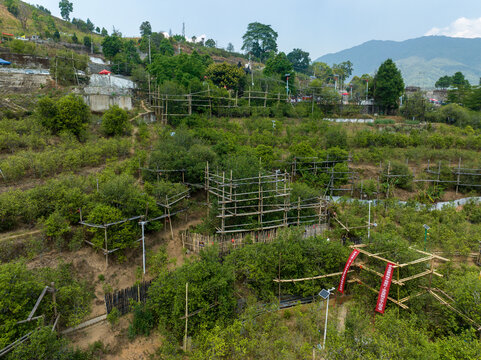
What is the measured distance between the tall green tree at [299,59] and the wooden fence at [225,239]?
179ft

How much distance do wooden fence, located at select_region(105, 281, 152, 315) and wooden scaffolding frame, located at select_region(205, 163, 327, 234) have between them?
12.8 feet

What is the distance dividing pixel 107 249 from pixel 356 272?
9590 millimetres

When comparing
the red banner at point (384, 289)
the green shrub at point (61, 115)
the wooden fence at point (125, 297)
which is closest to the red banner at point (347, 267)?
the red banner at point (384, 289)

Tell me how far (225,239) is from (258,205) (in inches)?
82.5

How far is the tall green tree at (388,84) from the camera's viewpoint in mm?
28906

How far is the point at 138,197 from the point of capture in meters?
12.4

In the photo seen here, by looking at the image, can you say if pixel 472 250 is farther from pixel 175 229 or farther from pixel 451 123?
pixel 451 123

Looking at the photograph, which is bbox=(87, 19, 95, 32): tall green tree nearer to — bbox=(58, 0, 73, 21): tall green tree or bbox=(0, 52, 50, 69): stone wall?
bbox=(58, 0, 73, 21): tall green tree

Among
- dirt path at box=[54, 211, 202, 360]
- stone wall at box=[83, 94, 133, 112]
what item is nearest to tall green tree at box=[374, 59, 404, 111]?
stone wall at box=[83, 94, 133, 112]

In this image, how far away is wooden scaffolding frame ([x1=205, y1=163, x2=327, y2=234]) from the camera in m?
12.8

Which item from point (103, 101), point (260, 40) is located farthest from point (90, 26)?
point (103, 101)

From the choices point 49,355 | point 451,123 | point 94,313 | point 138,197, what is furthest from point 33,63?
point 451,123

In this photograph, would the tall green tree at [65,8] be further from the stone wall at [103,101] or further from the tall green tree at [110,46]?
the stone wall at [103,101]

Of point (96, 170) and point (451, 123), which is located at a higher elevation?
point (451, 123)
